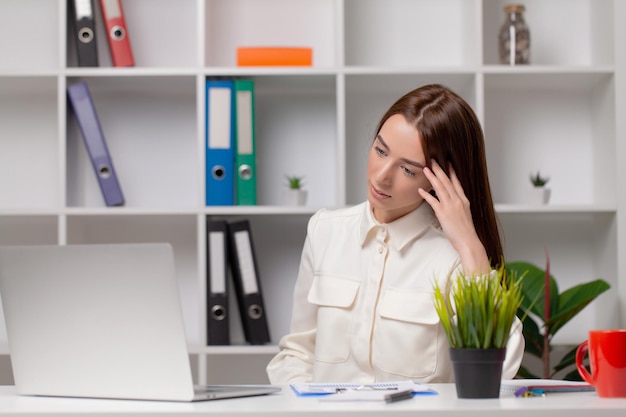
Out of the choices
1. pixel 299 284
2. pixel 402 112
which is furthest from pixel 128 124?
pixel 402 112

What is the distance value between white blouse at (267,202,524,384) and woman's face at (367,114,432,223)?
0.35 ft

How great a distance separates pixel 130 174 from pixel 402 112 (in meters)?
1.46

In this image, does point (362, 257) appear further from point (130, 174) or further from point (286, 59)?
point (130, 174)

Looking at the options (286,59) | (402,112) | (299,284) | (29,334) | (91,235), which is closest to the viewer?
(29,334)

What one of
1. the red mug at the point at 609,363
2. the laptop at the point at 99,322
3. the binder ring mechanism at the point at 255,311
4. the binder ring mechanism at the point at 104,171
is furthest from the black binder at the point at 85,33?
the red mug at the point at 609,363

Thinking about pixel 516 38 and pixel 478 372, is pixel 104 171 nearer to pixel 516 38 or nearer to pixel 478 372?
pixel 516 38

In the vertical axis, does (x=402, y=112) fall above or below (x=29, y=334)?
above

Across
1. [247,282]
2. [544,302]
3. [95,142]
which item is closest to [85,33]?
[95,142]

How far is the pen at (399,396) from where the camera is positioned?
1.19 meters

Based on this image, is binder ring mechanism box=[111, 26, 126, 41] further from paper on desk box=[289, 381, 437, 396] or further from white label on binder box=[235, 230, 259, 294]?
paper on desk box=[289, 381, 437, 396]

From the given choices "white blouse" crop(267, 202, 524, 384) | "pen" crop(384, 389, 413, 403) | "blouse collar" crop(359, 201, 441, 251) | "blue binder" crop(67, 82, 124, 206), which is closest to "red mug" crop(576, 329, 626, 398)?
"pen" crop(384, 389, 413, 403)

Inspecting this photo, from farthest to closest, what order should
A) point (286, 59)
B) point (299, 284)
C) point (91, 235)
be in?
1. point (91, 235)
2. point (286, 59)
3. point (299, 284)

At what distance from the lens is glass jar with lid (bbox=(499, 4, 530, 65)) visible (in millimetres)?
2883

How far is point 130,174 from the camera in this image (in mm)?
3045
